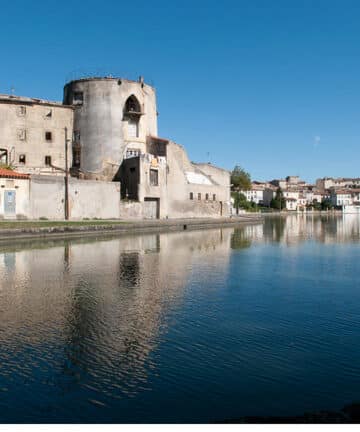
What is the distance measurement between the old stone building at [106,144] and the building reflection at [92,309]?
25.3m

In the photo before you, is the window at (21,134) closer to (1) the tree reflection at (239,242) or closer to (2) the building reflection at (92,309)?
(1) the tree reflection at (239,242)

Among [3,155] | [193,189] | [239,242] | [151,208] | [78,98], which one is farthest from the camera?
[193,189]

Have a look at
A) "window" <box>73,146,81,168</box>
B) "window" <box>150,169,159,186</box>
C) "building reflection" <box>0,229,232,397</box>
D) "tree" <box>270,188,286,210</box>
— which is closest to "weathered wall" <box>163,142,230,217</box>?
"window" <box>150,169,159,186</box>

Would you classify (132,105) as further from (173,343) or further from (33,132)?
(173,343)

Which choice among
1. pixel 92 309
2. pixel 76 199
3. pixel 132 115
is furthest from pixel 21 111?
pixel 92 309

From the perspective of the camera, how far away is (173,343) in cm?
920

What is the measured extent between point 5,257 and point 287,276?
513 inches

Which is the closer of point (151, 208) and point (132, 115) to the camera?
point (151, 208)

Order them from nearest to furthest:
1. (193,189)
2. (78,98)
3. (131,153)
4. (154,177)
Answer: (154,177) → (78,98) → (131,153) → (193,189)

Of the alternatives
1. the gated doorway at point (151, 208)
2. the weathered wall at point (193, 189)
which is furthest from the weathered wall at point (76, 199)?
the weathered wall at point (193, 189)

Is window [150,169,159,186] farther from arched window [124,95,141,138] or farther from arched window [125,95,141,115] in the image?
arched window [125,95,141,115]

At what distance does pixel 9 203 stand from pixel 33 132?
15.8 meters

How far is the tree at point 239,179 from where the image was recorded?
10381cm
